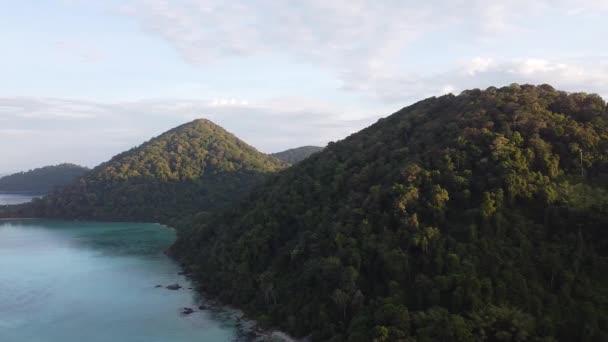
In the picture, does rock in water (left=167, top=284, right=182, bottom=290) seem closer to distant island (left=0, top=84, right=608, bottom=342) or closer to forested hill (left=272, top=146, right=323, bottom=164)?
distant island (left=0, top=84, right=608, bottom=342)

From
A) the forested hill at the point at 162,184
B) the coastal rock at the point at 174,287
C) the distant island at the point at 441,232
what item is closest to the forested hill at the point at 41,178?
the forested hill at the point at 162,184

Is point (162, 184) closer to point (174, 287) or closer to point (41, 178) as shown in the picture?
point (174, 287)

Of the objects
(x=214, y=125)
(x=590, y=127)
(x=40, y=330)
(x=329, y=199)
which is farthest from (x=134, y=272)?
(x=214, y=125)

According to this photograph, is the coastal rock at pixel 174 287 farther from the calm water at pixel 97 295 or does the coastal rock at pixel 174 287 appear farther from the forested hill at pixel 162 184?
the forested hill at pixel 162 184

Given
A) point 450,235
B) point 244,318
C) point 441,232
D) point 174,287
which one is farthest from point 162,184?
point 450,235

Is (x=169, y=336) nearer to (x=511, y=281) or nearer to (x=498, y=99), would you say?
(x=511, y=281)
